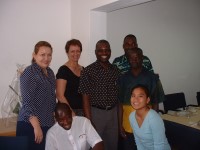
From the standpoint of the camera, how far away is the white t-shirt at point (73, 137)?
6.46 feet

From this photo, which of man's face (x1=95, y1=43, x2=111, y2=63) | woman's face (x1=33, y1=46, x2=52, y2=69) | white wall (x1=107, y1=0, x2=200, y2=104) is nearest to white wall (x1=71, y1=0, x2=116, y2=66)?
white wall (x1=107, y1=0, x2=200, y2=104)

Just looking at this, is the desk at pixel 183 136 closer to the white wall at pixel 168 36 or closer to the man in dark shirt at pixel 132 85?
the man in dark shirt at pixel 132 85

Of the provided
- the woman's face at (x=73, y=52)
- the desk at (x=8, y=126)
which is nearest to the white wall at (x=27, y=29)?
the desk at (x=8, y=126)

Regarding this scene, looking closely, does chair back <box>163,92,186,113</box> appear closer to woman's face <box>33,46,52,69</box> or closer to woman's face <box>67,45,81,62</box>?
woman's face <box>67,45,81,62</box>

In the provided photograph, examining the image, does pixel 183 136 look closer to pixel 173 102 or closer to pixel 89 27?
pixel 89 27

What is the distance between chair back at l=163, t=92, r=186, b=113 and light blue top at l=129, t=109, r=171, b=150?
1.97 meters

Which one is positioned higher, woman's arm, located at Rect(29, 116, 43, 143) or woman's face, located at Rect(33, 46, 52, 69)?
woman's face, located at Rect(33, 46, 52, 69)

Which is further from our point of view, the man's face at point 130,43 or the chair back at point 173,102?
the chair back at point 173,102

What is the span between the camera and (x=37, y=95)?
2.21 m

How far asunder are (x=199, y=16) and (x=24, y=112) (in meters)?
4.29

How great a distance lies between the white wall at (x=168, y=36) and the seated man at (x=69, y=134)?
217 cm

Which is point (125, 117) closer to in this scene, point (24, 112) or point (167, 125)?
point (167, 125)

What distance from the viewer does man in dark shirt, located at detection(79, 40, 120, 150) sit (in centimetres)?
248

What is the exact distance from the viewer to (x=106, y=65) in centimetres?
258
